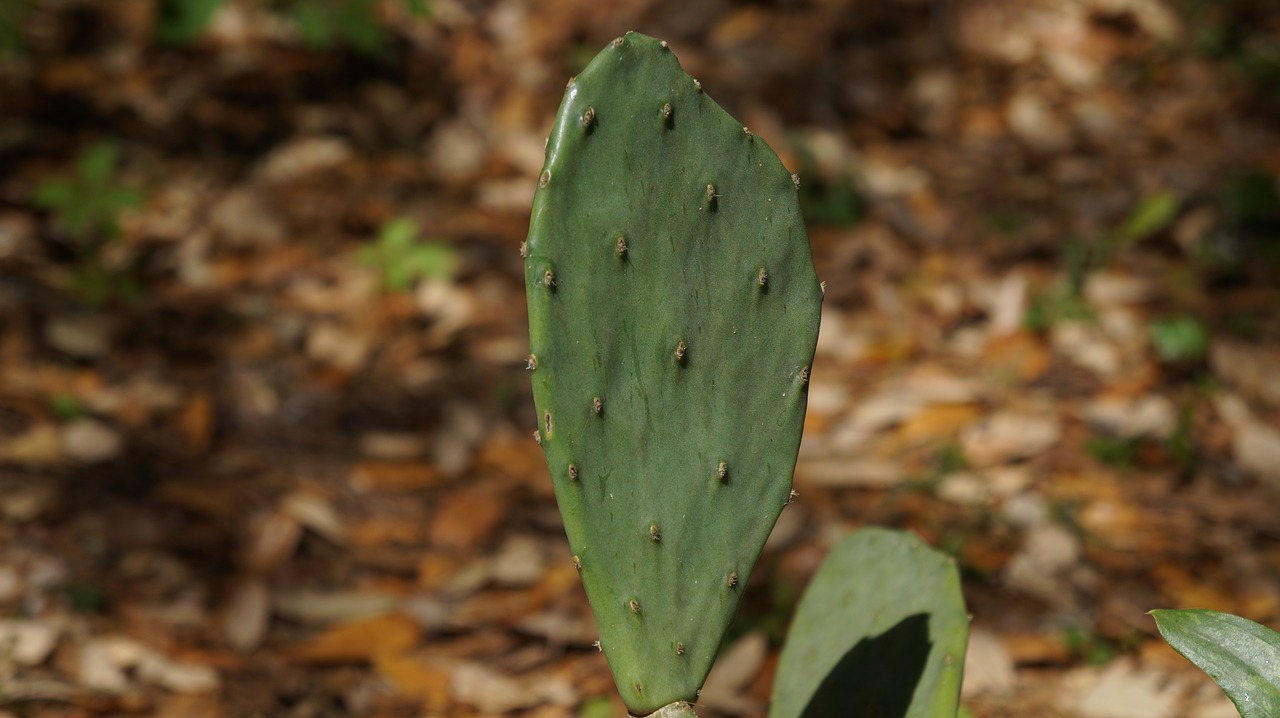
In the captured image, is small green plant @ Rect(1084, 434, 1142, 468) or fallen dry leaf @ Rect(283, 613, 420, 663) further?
small green plant @ Rect(1084, 434, 1142, 468)

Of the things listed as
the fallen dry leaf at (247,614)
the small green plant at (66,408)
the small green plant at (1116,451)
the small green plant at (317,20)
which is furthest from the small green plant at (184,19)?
the small green plant at (1116,451)

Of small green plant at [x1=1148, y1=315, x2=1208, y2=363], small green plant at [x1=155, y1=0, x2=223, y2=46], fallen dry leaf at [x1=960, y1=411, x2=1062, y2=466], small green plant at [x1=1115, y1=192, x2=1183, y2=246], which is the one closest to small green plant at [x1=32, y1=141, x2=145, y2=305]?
small green plant at [x1=155, y1=0, x2=223, y2=46]

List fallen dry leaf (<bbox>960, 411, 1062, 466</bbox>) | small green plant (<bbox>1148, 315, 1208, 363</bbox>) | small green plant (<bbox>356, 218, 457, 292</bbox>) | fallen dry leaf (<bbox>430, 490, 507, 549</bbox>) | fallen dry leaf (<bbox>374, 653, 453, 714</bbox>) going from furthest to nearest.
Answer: small green plant (<bbox>356, 218, 457, 292</bbox>) < small green plant (<bbox>1148, 315, 1208, 363</bbox>) < fallen dry leaf (<bbox>960, 411, 1062, 466</bbox>) < fallen dry leaf (<bbox>430, 490, 507, 549</bbox>) < fallen dry leaf (<bbox>374, 653, 453, 714</bbox>)

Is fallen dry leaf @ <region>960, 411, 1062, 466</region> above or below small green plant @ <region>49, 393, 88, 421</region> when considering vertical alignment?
below

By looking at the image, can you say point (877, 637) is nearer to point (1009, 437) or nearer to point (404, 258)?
point (1009, 437)

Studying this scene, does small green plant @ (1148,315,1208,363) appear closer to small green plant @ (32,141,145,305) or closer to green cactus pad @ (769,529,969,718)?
green cactus pad @ (769,529,969,718)

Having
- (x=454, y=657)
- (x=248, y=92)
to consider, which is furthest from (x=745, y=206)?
(x=248, y=92)

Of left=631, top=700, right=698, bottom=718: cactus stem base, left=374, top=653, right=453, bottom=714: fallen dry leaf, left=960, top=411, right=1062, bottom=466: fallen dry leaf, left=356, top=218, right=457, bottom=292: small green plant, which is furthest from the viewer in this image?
left=356, top=218, right=457, bottom=292: small green plant
